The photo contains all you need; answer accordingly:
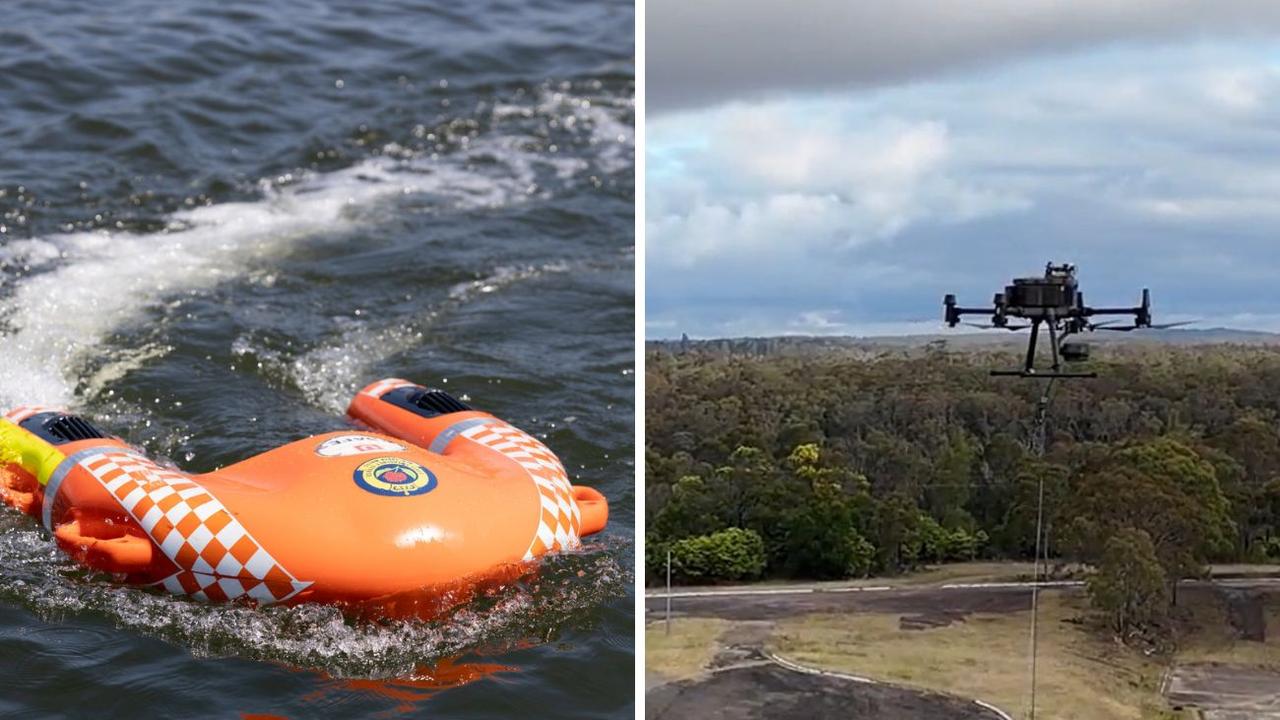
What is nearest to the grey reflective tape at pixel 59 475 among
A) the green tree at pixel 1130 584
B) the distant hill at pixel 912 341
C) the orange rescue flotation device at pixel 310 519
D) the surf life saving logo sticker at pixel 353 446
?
the orange rescue flotation device at pixel 310 519

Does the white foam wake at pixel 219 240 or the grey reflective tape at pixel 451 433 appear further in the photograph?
the white foam wake at pixel 219 240

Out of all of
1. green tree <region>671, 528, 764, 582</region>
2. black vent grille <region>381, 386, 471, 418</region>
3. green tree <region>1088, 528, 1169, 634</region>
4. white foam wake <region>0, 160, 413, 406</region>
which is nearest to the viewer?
black vent grille <region>381, 386, 471, 418</region>

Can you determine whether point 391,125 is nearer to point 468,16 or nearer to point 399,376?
point 468,16

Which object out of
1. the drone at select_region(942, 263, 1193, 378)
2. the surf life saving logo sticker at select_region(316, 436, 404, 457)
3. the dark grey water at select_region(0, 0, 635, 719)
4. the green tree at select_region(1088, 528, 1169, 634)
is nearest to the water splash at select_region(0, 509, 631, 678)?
the dark grey water at select_region(0, 0, 635, 719)

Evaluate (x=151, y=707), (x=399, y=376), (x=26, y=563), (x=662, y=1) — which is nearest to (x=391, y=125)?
(x=662, y=1)

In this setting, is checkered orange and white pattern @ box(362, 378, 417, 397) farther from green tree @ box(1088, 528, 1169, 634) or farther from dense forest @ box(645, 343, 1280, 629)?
green tree @ box(1088, 528, 1169, 634)

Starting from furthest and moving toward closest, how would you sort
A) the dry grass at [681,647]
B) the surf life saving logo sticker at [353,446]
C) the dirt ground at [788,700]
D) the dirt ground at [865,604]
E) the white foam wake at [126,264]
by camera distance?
the dirt ground at [865,604] → the dry grass at [681,647] → the dirt ground at [788,700] → the white foam wake at [126,264] → the surf life saving logo sticker at [353,446]

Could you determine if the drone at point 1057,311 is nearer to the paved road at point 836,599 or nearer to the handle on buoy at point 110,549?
the paved road at point 836,599
